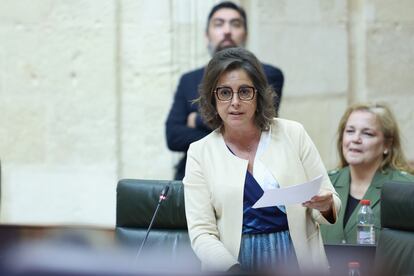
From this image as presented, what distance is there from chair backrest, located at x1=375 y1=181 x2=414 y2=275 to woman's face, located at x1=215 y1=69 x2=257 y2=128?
85 cm

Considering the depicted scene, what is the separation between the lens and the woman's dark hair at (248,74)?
3.26 meters

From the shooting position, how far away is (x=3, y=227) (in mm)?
1823

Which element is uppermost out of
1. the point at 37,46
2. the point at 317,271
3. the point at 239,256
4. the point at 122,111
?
the point at 37,46

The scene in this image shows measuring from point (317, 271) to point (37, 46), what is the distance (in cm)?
482

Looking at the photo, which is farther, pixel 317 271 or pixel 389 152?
pixel 389 152

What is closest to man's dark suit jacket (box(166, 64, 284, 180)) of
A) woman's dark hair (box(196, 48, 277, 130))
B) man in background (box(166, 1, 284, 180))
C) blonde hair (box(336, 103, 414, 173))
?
man in background (box(166, 1, 284, 180))

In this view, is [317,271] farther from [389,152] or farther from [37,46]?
[37,46]

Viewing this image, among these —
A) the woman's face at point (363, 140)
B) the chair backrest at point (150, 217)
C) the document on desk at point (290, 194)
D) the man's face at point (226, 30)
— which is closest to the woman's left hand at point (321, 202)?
the document on desk at point (290, 194)

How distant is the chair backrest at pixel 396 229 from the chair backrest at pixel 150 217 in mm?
800

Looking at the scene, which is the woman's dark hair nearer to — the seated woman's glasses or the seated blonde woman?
the seated woman's glasses

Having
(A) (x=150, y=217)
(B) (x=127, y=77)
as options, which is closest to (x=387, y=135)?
(A) (x=150, y=217)

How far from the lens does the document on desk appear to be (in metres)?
2.92

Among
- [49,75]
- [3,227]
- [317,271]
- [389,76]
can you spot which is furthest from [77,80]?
[317,271]

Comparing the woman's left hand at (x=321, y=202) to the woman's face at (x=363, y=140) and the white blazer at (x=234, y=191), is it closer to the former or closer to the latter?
the white blazer at (x=234, y=191)
